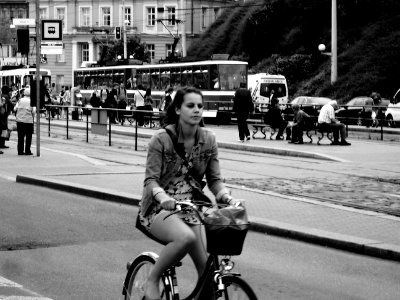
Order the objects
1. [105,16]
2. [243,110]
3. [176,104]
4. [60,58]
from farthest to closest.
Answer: [60,58], [105,16], [243,110], [176,104]

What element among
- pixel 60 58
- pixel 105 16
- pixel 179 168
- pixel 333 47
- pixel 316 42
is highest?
pixel 105 16

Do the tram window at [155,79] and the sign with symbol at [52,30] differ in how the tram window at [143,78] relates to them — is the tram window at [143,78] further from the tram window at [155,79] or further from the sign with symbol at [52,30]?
the sign with symbol at [52,30]

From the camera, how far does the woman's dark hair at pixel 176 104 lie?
6734 mm

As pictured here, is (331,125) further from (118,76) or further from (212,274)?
(118,76)

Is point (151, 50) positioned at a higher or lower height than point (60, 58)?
higher

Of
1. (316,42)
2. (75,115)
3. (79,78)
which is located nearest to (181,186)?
(75,115)

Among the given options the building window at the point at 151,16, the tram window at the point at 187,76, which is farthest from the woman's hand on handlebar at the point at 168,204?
the building window at the point at 151,16

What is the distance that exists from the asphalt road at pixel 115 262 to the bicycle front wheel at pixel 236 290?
7.98 feet

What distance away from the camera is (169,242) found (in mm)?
6398

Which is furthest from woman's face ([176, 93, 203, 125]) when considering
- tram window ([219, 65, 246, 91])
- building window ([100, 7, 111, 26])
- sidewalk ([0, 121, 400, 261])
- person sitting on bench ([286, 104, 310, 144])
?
building window ([100, 7, 111, 26])

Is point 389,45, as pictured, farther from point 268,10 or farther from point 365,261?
point 365,261

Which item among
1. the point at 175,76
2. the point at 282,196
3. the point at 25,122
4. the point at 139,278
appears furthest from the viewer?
the point at 175,76

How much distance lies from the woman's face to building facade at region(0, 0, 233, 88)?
9375cm

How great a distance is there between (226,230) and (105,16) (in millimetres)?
101470
